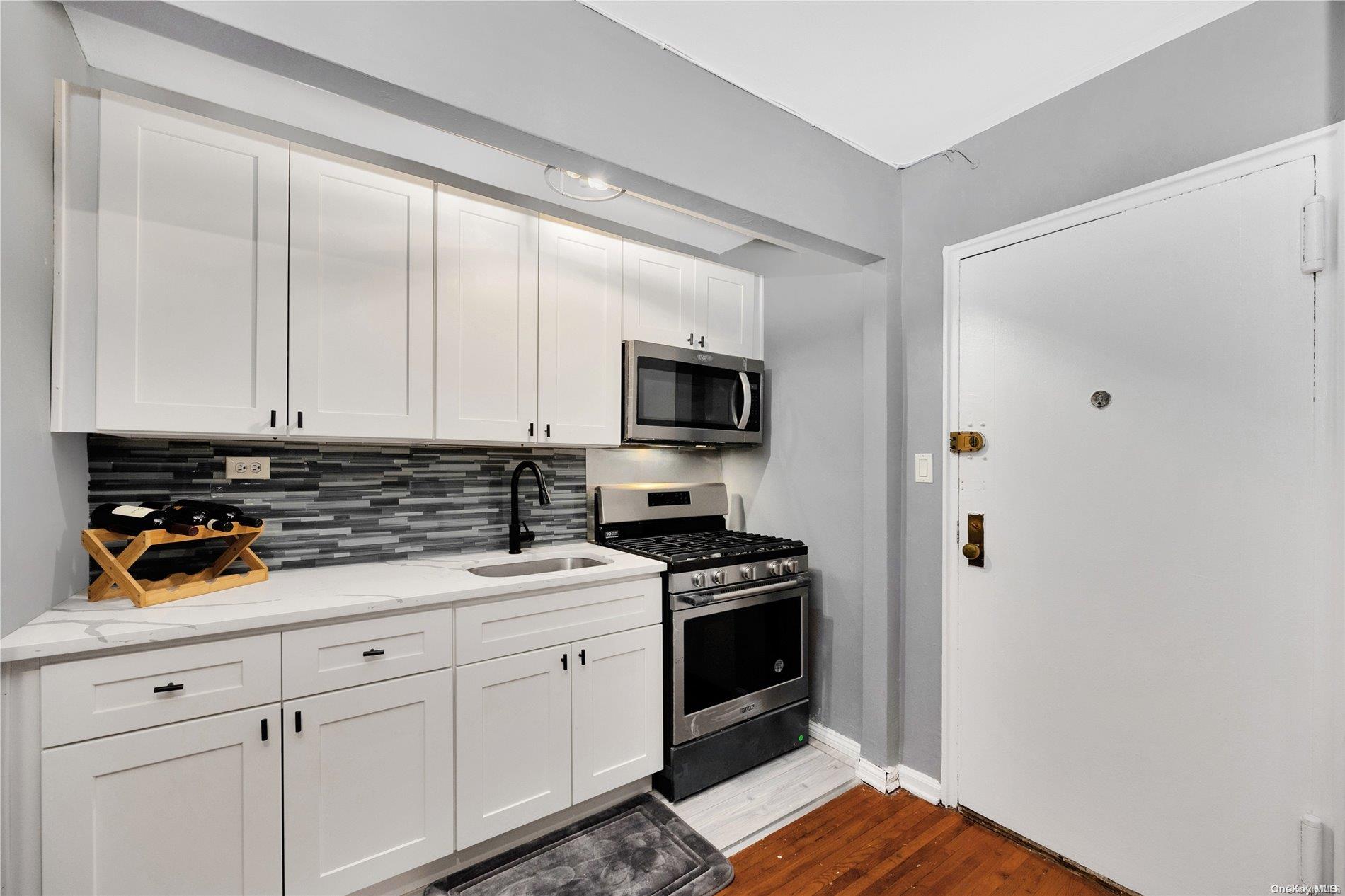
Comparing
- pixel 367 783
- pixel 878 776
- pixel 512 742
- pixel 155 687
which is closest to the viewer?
pixel 155 687

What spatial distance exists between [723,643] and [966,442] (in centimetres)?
125

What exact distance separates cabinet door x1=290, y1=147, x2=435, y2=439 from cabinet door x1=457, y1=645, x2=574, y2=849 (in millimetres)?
893

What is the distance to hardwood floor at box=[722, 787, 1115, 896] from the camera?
180cm

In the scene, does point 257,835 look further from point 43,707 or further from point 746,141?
point 746,141

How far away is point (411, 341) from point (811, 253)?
1.88 metres

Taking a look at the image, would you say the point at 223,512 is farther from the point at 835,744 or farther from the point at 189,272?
the point at 835,744

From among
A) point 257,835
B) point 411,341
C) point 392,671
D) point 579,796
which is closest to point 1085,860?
point 579,796

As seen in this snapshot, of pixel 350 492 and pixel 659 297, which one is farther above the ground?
pixel 659 297

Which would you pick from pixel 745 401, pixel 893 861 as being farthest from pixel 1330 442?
pixel 745 401

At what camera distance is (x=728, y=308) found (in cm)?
300

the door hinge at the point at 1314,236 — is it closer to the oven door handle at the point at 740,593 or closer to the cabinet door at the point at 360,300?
the oven door handle at the point at 740,593

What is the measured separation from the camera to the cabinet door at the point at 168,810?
1281 millimetres

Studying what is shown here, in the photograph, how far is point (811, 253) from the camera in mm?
2814

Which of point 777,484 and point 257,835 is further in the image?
point 777,484
